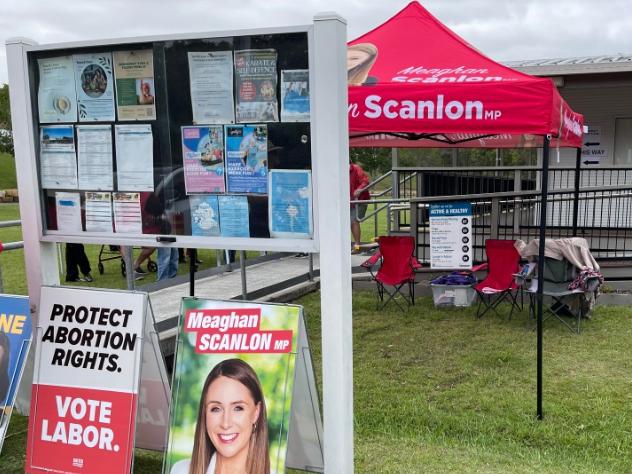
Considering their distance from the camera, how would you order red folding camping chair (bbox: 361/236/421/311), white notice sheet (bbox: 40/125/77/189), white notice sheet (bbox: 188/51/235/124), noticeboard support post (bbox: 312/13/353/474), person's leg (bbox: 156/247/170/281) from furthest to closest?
1. red folding camping chair (bbox: 361/236/421/311)
2. person's leg (bbox: 156/247/170/281)
3. white notice sheet (bbox: 40/125/77/189)
4. white notice sheet (bbox: 188/51/235/124)
5. noticeboard support post (bbox: 312/13/353/474)

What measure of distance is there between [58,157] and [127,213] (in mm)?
525

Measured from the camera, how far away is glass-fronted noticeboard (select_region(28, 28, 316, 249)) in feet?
9.48

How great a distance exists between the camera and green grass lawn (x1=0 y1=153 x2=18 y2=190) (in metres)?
50.2

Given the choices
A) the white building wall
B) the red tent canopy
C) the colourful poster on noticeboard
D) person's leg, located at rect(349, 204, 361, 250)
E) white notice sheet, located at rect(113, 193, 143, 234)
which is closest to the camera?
white notice sheet, located at rect(113, 193, 143, 234)

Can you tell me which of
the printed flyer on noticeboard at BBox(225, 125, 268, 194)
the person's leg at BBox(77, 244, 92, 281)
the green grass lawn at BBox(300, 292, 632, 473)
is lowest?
the green grass lawn at BBox(300, 292, 632, 473)

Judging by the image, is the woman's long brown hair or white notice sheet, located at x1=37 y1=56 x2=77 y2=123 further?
the woman's long brown hair

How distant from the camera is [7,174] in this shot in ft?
178

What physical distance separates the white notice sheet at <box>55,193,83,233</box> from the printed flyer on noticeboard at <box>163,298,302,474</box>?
0.93 metres

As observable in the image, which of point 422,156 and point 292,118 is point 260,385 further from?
point 422,156

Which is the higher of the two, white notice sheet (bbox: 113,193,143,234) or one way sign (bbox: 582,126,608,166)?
one way sign (bbox: 582,126,608,166)

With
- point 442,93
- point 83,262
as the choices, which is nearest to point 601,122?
point 442,93

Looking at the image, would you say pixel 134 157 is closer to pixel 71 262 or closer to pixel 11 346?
pixel 11 346

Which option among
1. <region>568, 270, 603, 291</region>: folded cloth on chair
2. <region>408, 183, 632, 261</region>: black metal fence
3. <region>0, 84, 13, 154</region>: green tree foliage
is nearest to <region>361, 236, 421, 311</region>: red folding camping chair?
<region>408, 183, 632, 261</region>: black metal fence

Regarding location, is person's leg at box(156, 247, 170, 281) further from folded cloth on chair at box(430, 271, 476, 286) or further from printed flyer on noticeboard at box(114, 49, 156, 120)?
printed flyer on noticeboard at box(114, 49, 156, 120)
